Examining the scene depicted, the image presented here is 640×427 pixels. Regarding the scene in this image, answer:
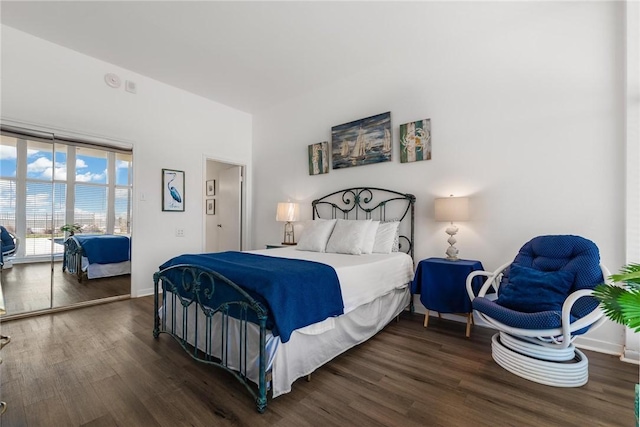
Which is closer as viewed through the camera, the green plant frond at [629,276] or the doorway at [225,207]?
the green plant frond at [629,276]

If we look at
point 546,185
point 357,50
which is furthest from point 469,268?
point 357,50

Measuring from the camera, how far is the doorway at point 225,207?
5.47 m

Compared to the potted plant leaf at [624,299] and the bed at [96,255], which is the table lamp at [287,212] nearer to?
the bed at [96,255]

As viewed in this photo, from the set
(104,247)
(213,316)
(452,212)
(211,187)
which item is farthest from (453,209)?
(211,187)

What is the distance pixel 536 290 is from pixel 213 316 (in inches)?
96.7

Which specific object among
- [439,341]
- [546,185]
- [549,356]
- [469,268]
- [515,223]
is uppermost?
[546,185]

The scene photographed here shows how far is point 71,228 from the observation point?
351 cm

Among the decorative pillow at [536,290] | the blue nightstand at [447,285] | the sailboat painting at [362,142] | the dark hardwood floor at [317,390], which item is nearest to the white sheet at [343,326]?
the dark hardwood floor at [317,390]

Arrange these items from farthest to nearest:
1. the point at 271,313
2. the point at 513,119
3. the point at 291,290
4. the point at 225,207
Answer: the point at 225,207 → the point at 513,119 → the point at 291,290 → the point at 271,313

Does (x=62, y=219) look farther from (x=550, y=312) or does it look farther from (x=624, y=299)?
(x=550, y=312)

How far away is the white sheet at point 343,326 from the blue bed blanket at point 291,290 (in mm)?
125

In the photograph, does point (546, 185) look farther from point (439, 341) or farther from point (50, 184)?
point (50, 184)

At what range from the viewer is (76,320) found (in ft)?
10.0

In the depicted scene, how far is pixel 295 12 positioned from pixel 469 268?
306cm
